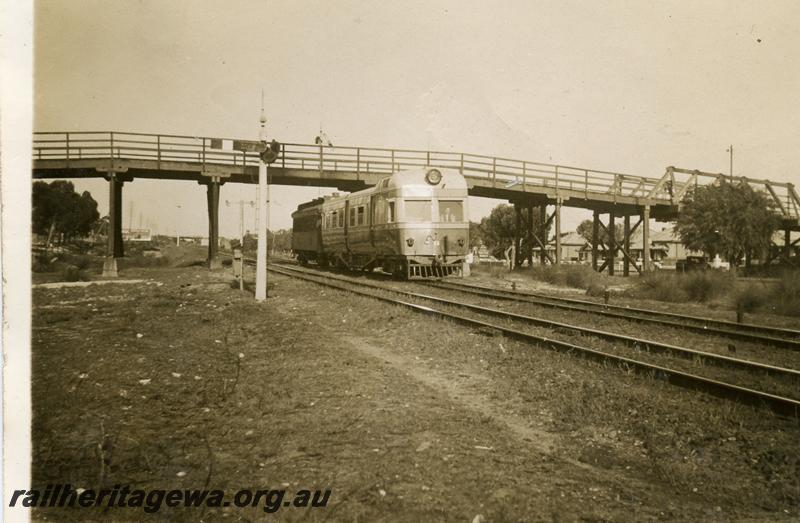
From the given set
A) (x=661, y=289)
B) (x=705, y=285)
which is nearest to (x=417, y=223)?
(x=661, y=289)

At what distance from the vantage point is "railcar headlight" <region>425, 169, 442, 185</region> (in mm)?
17016

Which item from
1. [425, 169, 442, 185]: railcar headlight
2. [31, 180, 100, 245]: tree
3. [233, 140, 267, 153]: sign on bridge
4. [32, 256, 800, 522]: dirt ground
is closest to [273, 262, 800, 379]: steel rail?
[32, 256, 800, 522]: dirt ground

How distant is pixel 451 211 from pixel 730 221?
17051 mm

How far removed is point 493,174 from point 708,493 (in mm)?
21470

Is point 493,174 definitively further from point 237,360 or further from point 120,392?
point 120,392

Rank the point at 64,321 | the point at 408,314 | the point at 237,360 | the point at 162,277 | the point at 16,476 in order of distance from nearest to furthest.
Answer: the point at 16,476, the point at 237,360, the point at 64,321, the point at 408,314, the point at 162,277

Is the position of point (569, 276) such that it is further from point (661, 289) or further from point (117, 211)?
point (117, 211)

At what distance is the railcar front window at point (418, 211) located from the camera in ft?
54.5

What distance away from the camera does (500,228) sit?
64125mm

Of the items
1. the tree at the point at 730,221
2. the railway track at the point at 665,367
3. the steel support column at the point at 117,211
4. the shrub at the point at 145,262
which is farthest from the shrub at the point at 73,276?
the tree at the point at 730,221

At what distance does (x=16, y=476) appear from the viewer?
11.0 feet

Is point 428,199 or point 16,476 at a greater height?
point 428,199

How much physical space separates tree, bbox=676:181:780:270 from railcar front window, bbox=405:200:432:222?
56.1ft

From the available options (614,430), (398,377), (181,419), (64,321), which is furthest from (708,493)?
(64,321)
